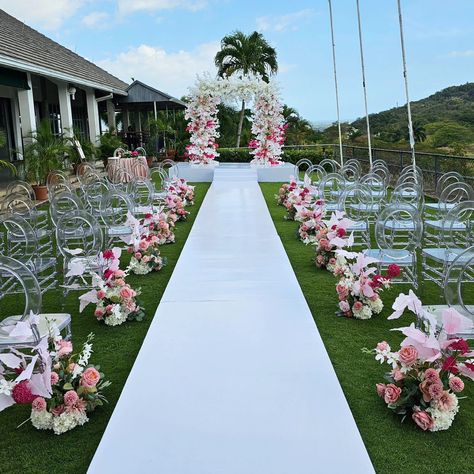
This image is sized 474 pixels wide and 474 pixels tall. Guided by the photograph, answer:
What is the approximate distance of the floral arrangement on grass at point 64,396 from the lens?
3596 millimetres

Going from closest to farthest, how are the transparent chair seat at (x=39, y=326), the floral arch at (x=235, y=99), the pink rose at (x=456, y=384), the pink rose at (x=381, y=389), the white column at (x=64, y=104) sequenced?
the pink rose at (x=456, y=384)
the pink rose at (x=381, y=389)
the transparent chair seat at (x=39, y=326)
the white column at (x=64, y=104)
the floral arch at (x=235, y=99)

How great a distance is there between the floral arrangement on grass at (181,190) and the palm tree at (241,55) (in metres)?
17.8

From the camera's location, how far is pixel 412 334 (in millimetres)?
3449

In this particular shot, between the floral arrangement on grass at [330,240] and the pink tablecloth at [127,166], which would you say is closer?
the floral arrangement on grass at [330,240]

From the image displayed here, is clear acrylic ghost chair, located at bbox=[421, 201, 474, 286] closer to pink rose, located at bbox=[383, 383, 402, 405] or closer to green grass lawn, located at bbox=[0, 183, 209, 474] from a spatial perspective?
pink rose, located at bbox=[383, 383, 402, 405]

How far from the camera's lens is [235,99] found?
770 inches

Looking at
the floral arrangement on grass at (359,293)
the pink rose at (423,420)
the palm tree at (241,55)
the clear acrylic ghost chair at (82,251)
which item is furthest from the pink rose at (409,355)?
the palm tree at (241,55)

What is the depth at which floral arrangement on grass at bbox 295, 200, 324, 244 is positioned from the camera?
28.0 feet

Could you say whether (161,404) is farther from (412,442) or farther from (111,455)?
(412,442)

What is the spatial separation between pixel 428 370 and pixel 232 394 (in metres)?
1.17

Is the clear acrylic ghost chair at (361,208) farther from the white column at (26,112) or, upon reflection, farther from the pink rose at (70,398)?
the white column at (26,112)

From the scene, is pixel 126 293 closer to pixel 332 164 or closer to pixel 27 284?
pixel 27 284

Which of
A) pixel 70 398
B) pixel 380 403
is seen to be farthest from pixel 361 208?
pixel 70 398

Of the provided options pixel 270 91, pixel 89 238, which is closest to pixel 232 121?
pixel 270 91
